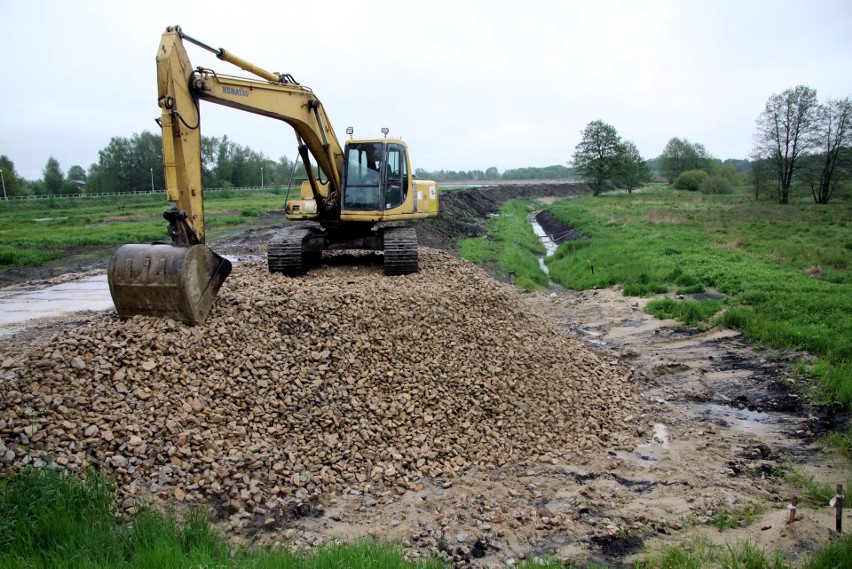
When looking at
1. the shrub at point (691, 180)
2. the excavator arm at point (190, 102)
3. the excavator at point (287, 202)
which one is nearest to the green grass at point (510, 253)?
the excavator at point (287, 202)

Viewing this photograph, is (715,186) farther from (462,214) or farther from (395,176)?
(395,176)

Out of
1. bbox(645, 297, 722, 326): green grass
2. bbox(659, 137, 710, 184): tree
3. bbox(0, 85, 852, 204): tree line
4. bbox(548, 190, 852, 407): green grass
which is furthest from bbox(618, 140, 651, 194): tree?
bbox(645, 297, 722, 326): green grass

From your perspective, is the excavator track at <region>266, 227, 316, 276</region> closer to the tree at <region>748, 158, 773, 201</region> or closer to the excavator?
the excavator

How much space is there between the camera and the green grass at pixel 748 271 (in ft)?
32.2

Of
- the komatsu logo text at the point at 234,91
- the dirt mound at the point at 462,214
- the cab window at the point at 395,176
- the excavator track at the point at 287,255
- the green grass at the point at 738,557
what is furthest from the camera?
the dirt mound at the point at 462,214

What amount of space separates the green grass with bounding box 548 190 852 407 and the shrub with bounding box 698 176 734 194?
3276 centimetres

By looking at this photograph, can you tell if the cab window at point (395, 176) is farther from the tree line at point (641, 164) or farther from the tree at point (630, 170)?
the tree at point (630, 170)

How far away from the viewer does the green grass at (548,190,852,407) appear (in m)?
9.81

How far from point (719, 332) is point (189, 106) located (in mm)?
10079

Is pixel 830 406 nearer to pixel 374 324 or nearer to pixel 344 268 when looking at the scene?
pixel 374 324

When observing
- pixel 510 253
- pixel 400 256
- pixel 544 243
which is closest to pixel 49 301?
pixel 400 256

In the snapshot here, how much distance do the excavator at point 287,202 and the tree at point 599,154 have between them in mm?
55417

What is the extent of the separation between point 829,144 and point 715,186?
64.1 ft

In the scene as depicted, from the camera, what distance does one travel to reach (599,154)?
64.7m
